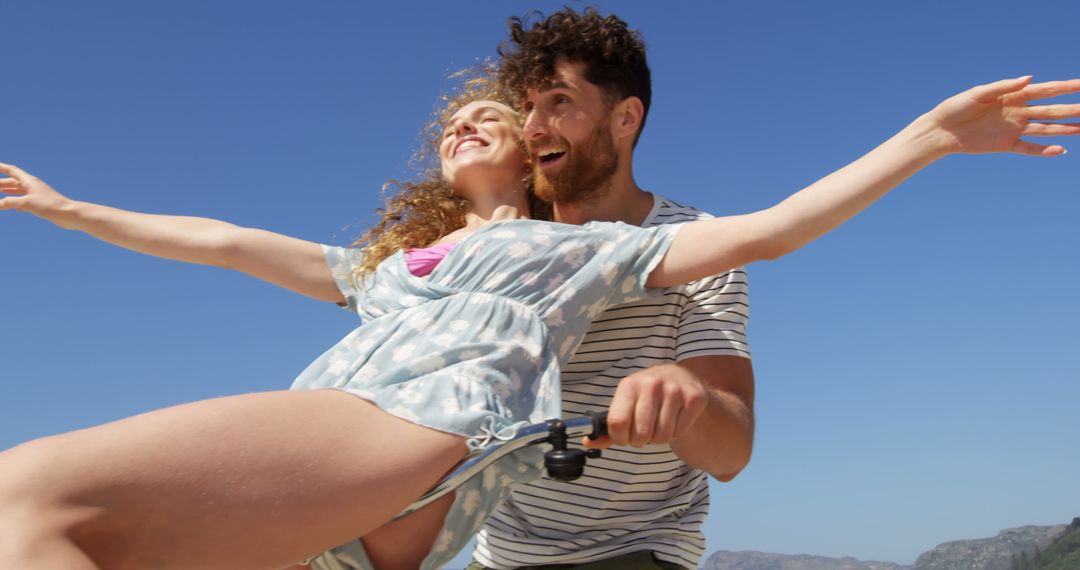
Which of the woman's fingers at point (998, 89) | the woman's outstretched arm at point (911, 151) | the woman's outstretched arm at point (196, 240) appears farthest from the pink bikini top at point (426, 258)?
the woman's fingers at point (998, 89)

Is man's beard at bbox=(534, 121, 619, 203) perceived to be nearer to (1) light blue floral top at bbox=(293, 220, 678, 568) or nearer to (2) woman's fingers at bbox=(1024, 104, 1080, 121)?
(1) light blue floral top at bbox=(293, 220, 678, 568)

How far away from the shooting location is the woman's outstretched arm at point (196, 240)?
4.09 m

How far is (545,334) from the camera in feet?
10.9

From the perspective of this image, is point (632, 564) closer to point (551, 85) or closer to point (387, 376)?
point (387, 376)

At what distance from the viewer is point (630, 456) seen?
4020 millimetres

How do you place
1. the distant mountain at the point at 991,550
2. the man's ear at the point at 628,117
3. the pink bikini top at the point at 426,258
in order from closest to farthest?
1. the pink bikini top at the point at 426,258
2. the man's ear at the point at 628,117
3. the distant mountain at the point at 991,550

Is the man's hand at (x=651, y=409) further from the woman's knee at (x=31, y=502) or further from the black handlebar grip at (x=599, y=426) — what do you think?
the woman's knee at (x=31, y=502)

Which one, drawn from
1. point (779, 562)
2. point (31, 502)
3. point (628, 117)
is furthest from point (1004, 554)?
point (31, 502)

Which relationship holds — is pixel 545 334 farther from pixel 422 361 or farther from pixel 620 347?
pixel 620 347

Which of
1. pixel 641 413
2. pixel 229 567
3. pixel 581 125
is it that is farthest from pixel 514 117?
pixel 229 567

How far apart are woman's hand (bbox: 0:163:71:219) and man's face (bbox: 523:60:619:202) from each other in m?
2.00

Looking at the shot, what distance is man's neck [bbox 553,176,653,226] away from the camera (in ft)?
14.3

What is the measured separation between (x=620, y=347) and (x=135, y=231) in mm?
2062

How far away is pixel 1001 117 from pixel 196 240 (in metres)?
3.06
